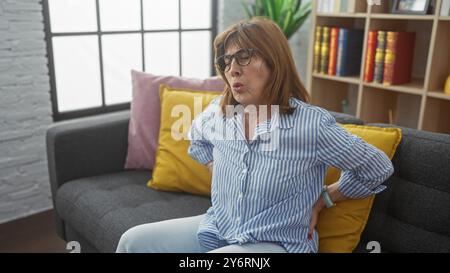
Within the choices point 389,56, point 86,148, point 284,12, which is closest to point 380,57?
point 389,56

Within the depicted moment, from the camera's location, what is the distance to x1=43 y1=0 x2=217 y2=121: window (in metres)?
2.42

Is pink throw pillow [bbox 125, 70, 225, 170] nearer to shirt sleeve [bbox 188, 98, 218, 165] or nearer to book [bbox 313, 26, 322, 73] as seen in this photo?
shirt sleeve [bbox 188, 98, 218, 165]

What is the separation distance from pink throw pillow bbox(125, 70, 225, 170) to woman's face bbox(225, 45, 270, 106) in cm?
76

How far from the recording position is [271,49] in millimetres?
1178

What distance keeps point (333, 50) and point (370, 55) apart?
0.25 m

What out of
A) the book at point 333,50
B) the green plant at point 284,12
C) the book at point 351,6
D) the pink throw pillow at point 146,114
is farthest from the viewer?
the green plant at point 284,12

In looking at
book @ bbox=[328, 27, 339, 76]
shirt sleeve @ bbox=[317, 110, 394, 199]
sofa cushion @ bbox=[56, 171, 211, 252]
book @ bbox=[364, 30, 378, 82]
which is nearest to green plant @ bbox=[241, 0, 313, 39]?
book @ bbox=[328, 27, 339, 76]

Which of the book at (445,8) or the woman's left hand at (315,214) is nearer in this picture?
the woman's left hand at (315,214)

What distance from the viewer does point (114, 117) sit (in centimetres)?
205

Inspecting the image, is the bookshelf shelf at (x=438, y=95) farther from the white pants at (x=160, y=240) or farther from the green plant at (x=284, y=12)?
the white pants at (x=160, y=240)

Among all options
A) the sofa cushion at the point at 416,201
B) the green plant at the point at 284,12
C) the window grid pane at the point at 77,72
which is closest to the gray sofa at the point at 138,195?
the sofa cushion at the point at 416,201

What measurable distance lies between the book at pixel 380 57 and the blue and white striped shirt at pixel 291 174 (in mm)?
1273

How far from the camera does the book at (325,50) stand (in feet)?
8.53

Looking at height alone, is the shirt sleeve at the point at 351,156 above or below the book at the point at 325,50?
below
